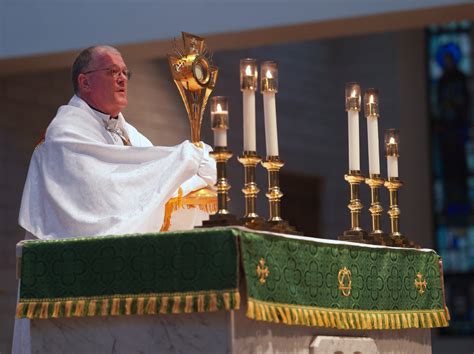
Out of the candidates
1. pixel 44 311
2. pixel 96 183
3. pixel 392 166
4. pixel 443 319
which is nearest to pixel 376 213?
pixel 392 166

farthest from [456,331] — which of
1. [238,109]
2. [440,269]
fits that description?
[440,269]

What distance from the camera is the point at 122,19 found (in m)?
9.59

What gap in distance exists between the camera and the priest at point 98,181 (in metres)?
4.73

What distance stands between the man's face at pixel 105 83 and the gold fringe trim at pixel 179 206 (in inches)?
21.1

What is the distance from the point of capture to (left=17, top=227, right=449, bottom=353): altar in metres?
4.14

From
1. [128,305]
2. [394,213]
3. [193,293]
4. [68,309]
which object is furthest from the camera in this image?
[394,213]

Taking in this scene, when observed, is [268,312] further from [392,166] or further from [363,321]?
[392,166]

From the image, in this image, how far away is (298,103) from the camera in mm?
14805

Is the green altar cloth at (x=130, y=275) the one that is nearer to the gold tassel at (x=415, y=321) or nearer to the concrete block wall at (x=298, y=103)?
the gold tassel at (x=415, y=321)

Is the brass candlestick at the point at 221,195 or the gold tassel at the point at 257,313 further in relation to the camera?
the brass candlestick at the point at 221,195

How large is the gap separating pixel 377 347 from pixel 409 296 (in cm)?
35

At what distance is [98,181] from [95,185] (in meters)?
0.02

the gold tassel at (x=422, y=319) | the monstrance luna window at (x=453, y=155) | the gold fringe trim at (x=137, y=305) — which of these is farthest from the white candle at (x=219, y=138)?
the monstrance luna window at (x=453, y=155)

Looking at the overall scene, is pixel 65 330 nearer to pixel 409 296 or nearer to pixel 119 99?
pixel 119 99
